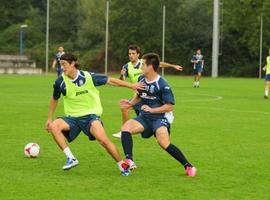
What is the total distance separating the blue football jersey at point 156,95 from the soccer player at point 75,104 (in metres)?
0.47

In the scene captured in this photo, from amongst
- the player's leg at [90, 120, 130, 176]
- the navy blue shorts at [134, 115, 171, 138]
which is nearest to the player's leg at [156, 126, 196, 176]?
the navy blue shorts at [134, 115, 171, 138]

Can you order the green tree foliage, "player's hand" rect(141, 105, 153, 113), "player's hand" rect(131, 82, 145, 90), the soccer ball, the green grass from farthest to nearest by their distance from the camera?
the green tree foliage < the soccer ball < "player's hand" rect(131, 82, 145, 90) < "player's hand" rect(141, 105, 153, 113) < the green grass

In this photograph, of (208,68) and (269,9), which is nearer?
(269,9)

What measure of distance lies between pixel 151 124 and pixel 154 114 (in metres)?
0.15

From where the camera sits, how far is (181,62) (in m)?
64.8

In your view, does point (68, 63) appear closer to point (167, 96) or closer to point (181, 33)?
point (167, 96)

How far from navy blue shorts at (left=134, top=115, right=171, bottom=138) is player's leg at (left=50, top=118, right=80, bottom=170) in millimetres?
949

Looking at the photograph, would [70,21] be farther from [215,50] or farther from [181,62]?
[215,50]

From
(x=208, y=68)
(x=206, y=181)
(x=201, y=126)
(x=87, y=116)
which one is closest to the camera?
(x=206, y=181)

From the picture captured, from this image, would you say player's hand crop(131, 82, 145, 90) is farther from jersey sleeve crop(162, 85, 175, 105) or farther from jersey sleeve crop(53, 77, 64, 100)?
jersey sleeve crop(53, 77, 64, 100)

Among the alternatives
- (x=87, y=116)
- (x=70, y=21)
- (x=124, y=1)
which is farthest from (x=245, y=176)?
(x=70, y=21)

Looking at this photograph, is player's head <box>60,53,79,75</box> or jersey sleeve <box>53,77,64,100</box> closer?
player's head <box>60,53,79,75</box>

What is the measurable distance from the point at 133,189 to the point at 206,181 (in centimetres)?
111

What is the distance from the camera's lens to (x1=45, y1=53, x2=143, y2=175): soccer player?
366 inches
